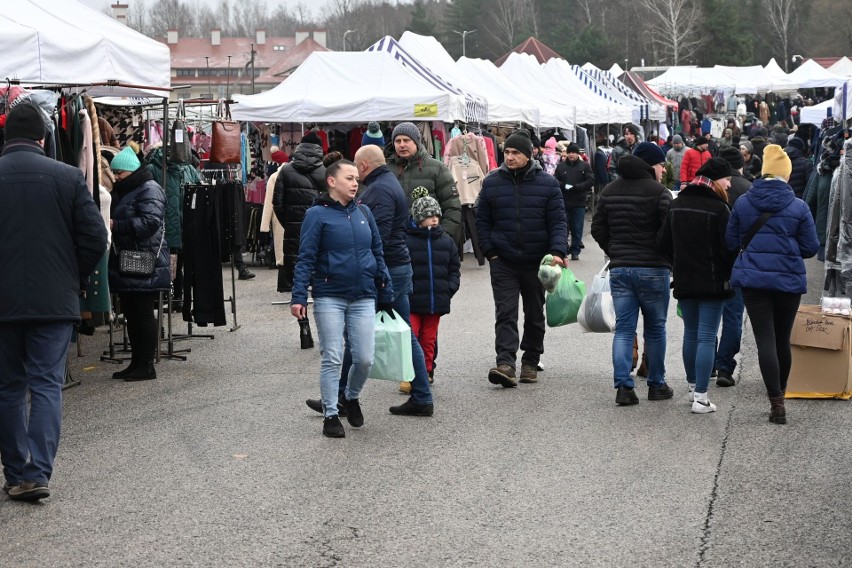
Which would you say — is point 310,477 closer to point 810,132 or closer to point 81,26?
point 81,26

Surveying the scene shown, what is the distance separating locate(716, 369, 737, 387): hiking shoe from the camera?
9438mm

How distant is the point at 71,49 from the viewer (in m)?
9.17

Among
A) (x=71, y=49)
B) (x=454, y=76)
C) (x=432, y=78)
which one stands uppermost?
(x=454, y=76)

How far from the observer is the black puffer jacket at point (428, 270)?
8.96m

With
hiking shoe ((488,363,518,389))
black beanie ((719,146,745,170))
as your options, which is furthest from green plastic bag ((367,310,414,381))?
black beanie ((719,146,745,170))

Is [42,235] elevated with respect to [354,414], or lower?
elevated

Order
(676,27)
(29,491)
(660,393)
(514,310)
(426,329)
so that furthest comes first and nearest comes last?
(676,27), (514,310), (426,329), (660,393), (29,491)

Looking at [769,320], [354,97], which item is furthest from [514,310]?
[354,97]

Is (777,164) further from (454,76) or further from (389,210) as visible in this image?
(454,76)

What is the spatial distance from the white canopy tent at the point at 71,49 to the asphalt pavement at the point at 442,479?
95.1 inches

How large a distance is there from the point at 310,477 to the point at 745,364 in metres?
4.96

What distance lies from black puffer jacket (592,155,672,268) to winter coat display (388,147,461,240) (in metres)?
1.38

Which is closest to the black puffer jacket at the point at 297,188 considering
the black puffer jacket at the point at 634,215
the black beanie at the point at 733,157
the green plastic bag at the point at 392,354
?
the black beanie at the point at 733,157

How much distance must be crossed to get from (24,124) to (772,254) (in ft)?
15.5
